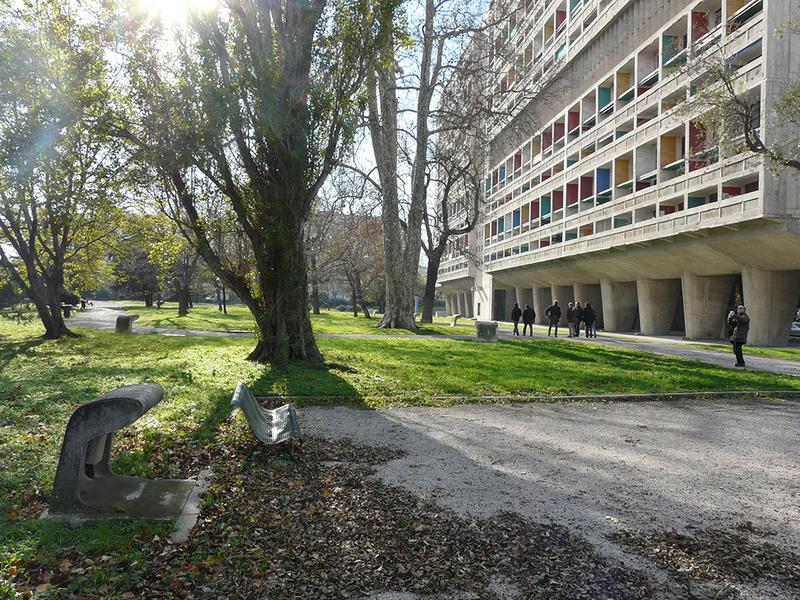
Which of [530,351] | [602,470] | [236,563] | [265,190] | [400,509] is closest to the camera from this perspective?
[236,563]

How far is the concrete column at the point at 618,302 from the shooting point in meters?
35.8

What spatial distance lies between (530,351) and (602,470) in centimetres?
1252

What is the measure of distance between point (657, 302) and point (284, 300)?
25873 mm

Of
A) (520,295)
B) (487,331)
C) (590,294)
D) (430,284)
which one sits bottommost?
(487,331)

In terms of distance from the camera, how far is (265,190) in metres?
11.7

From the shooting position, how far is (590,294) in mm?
40938

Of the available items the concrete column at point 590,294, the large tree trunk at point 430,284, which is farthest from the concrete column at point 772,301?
the concrete column at point 590,294

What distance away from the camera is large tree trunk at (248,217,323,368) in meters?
11.9

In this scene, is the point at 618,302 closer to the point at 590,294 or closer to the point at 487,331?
the point at 590,294

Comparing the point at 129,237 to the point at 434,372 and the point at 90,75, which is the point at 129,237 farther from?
the point at 434,372

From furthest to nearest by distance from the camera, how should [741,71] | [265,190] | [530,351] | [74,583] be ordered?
[741,71] → [530,351] → [265,190] → [74,583]

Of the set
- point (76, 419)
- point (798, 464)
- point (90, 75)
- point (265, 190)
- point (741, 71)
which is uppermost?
point (741, 71)

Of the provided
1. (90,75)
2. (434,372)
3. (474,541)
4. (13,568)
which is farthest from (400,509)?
(90,75)

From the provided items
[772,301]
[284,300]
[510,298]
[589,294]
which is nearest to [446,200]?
[589,294]
